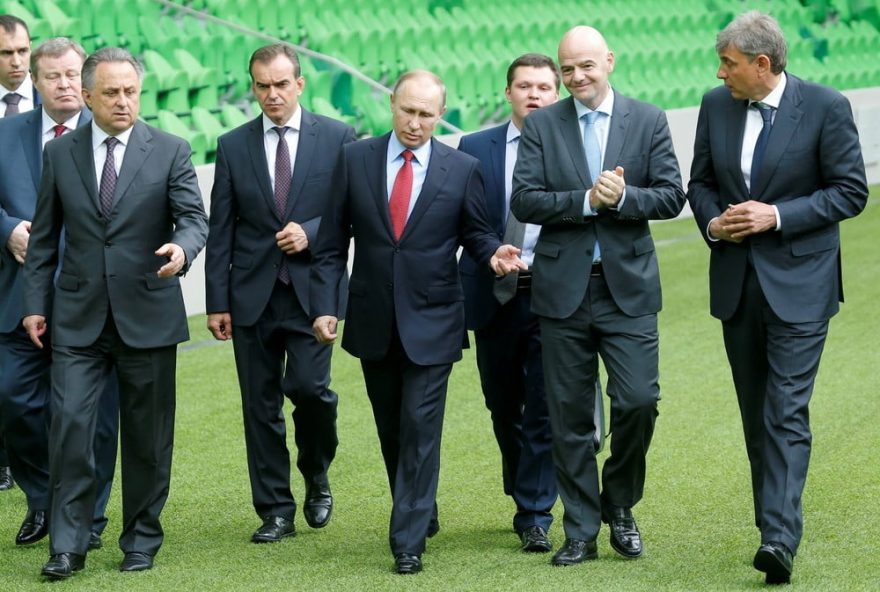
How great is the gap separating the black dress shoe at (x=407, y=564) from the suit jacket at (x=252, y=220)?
39.2 inches

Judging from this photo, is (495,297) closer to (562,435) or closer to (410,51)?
(562,435)

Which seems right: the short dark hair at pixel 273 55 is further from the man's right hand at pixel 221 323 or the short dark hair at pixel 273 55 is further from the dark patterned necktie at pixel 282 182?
the man's right hand at pixel 221 323

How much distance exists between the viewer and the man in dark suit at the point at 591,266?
15.9 feet

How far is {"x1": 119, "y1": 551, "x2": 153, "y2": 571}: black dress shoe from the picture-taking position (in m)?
5.02

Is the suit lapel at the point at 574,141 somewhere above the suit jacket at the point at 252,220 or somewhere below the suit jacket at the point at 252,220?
above

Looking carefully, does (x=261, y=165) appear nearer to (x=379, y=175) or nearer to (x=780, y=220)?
(x=379, y=175)

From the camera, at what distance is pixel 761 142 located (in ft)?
15.7

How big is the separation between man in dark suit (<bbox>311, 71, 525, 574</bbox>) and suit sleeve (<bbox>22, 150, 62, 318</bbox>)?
0.87 m

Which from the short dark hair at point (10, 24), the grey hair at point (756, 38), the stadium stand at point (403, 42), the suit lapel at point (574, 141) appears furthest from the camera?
the stadium stand at point (403, 42)

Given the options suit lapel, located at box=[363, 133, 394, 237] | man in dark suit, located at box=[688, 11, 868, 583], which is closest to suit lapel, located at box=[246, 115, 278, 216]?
suit lapel, located at box=[363, 133, 394, 237]

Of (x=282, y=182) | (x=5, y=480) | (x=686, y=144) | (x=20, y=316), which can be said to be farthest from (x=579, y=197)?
(x=686, y=144)

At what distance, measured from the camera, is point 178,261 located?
4730 mm

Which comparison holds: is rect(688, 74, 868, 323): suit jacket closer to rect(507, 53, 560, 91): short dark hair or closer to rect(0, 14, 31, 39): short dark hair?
rect(507, 53, 560, 91): short dark hair

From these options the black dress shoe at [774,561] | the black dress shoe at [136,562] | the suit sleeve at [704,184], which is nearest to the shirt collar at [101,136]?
the black dress shoe at [136,562]
